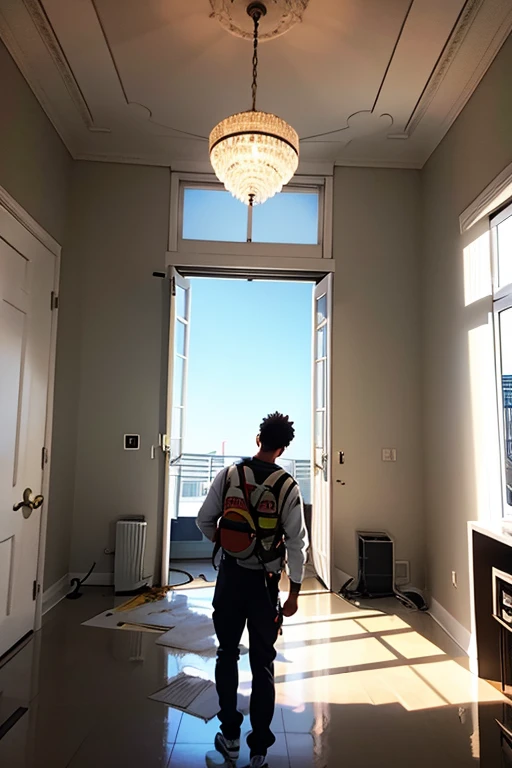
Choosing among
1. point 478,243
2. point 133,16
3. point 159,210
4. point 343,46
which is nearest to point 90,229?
point 159,210

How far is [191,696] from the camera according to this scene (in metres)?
2.37

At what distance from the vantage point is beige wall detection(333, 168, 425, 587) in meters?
4.02

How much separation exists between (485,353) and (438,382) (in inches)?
29.3

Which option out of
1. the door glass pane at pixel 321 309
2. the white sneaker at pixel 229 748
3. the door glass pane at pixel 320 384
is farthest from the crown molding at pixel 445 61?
the white sneaker at pixel 229 748

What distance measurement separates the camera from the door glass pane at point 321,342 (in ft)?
13.9

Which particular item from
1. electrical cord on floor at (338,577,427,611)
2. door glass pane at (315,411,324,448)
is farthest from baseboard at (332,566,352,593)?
door glass pane at (315,411,324,448)

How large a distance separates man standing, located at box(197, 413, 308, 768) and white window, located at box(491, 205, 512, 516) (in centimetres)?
158

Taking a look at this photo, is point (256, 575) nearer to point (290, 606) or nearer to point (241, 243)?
point (290, 606)

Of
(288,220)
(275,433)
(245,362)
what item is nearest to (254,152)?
(275,433)

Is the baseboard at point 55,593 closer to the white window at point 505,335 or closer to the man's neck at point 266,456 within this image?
the man's neck at point 266,456

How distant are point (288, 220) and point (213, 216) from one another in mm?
669

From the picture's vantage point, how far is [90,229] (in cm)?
411

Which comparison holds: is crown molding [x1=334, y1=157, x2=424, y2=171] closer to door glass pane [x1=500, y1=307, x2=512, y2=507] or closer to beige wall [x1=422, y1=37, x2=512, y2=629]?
beige wall [x1=422, y1=37, x2=512, y2=629]

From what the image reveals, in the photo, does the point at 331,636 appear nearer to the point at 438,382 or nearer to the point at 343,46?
the point at 438,382
